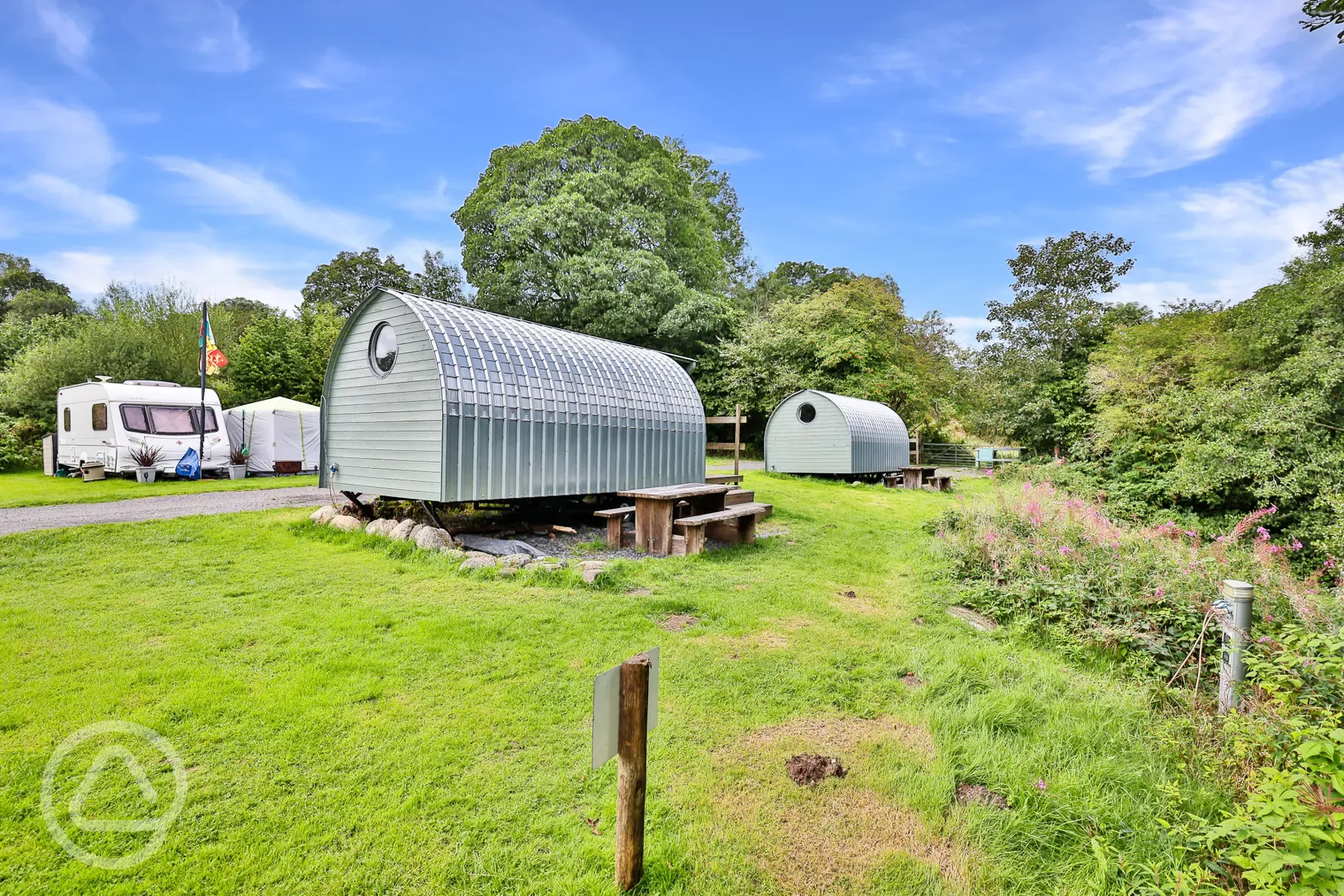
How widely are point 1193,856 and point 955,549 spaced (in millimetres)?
5651

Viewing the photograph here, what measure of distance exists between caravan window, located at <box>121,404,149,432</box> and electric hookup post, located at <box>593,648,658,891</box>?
1916 cm

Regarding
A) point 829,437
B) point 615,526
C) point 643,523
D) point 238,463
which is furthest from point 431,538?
point 829,437

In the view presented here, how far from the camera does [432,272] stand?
37156mm

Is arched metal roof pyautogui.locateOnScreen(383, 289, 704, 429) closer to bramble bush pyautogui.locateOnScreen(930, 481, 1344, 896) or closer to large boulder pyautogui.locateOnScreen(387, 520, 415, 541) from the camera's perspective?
large boulder pyautogui.locateOnScreen(387, 520, 415, 541)

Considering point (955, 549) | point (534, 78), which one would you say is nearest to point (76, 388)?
point (534, 78)

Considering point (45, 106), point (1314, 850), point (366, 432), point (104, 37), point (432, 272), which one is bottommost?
point (1314, 850)

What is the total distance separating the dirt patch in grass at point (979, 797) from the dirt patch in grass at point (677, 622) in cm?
265

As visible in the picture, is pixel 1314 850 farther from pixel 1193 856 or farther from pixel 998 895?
pixel 998 895

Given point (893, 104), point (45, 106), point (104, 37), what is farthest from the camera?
point (893, 104)

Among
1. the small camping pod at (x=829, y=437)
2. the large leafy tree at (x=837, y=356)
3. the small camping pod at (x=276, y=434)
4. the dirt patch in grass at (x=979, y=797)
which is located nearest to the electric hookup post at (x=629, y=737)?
the dirt patch in grass at (x=979, y=797)

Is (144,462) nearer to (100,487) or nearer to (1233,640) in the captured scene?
(100,487)

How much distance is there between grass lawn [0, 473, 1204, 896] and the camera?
2293 millimetres

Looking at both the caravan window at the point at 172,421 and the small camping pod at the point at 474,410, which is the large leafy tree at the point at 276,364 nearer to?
the caravan window at the point at 172,421

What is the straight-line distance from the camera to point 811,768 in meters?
2.98
